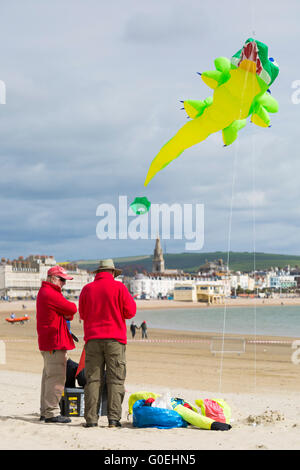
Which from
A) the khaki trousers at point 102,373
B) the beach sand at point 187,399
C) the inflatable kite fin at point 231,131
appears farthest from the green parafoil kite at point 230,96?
the beach sand at point 187,399

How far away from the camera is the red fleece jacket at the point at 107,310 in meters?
5.43

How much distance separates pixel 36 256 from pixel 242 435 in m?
148

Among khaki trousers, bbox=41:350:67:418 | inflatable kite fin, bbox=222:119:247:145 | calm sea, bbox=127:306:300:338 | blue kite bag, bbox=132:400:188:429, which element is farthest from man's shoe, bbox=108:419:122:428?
calm sea, bbox=127:306:300:338

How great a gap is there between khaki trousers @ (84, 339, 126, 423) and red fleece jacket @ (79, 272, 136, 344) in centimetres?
8

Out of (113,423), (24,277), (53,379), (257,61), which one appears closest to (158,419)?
(113,423)

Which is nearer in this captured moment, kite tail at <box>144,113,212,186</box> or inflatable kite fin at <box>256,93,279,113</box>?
kite tail at <box>144,113,212,186</box>

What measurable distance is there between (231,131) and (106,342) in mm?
3234

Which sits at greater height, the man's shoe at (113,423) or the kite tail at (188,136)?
the kite tail at (188,136)

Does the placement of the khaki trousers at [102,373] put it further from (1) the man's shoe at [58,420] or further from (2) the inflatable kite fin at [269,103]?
(2) the inflatable kite fin at [269,103]

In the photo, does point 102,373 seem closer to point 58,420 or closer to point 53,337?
point 53,337

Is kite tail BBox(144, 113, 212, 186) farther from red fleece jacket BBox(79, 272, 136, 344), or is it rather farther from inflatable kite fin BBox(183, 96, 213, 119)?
red fleece jacket BBox(79, 272, 136, 344)

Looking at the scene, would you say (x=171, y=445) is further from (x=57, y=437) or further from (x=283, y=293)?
(x=283, y=293)

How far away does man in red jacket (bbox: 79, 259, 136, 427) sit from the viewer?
17.8ft

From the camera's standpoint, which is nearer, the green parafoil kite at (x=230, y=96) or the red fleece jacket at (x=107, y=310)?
the red fleece jacket at (x=107, y=310)
